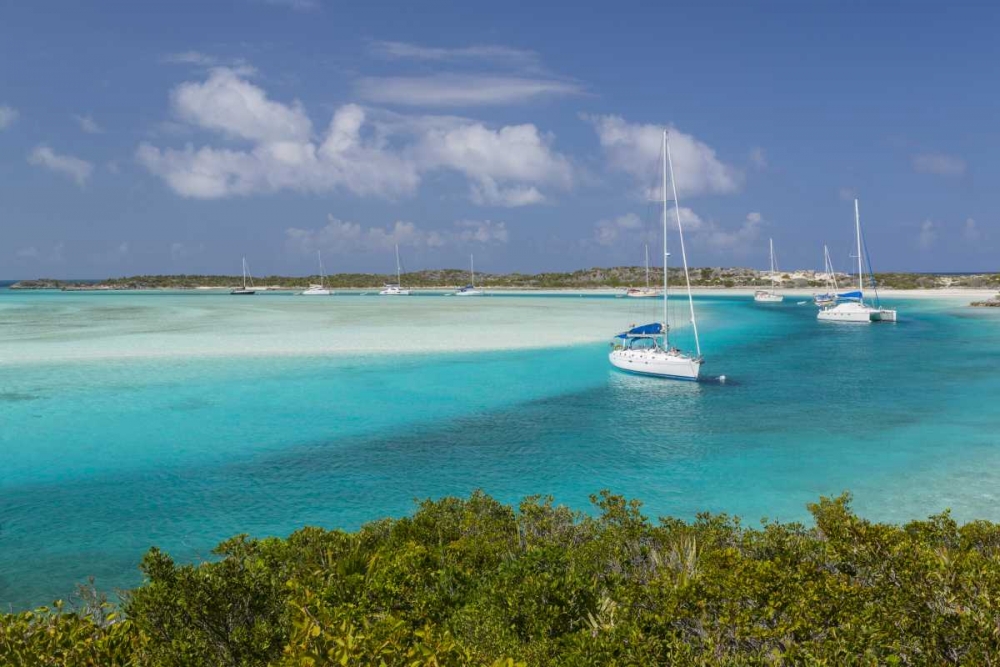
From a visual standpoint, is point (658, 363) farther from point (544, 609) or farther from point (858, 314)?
point (858, 314)

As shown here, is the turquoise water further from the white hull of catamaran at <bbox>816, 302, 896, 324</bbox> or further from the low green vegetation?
the white hull of catamaran at <bbox>816, 302, 896, 324</bbox>

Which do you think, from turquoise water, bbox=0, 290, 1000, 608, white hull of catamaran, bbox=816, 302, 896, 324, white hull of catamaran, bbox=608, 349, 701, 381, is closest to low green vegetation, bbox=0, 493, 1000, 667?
turquoise water, bbox=0, 290, 1000, 608

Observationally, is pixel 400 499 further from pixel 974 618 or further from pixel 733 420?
pixel 733 420

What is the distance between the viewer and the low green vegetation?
235 inches

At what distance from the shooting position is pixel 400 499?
18031 millimetres

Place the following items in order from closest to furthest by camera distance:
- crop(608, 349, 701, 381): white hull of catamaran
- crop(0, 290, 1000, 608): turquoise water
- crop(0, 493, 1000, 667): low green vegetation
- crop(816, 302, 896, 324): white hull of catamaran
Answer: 1. crop(0, 493, 1000, 667): low green vegetation
2. crop(0, 290, 1000, 608): turquoise water
3. crop(608, 349, 701, 381): white hull of catamaran
4. crop(816, 302, 896, 324): white hull of catamaran

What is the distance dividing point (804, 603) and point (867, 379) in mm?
34929

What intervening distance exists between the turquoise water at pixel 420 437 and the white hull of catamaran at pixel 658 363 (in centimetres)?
116

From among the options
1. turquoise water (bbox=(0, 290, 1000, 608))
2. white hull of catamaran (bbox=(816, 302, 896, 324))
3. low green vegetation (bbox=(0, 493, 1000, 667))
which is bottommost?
turquoise water (bbox=(0, 290, 1000, 608))

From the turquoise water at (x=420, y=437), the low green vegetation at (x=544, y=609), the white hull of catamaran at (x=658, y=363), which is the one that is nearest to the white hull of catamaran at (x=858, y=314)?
the turquoise water at (x=420, y=437)

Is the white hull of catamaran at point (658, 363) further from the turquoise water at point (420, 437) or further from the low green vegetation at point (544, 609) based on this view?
Answer: the low green vegetation at point (544, 609)

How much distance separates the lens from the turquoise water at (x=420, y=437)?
17062mm

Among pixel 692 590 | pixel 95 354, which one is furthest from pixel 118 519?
pixel 95 354

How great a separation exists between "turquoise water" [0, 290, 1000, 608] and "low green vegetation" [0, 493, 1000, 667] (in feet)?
22.1
